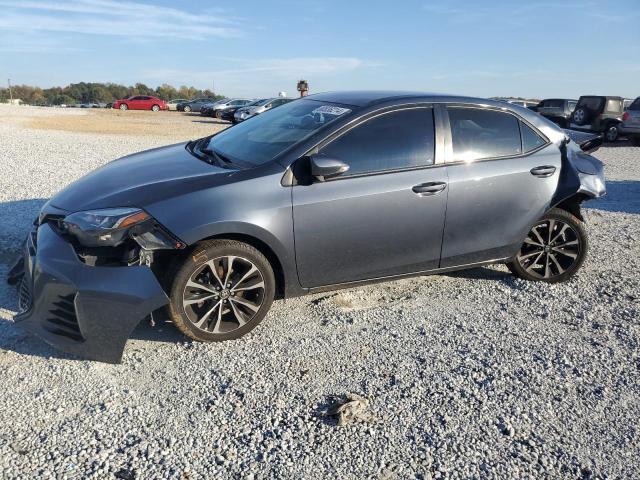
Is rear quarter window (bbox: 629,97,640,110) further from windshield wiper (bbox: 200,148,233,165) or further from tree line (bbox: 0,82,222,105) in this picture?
tree line (bbox: 0,82,222,105)

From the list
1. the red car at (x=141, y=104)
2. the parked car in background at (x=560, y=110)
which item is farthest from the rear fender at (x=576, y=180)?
the red car at (x=141, y=104)

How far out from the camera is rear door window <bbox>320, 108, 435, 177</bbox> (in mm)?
3980

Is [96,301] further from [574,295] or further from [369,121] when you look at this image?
[574,295]

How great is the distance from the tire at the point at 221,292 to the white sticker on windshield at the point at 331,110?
4.35 ft

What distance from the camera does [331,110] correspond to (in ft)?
14.2

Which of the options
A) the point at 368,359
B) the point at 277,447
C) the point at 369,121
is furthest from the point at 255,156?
the point at 277,447

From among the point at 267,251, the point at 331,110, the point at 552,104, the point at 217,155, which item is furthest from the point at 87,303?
the point at 552,104

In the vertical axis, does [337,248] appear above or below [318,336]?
above

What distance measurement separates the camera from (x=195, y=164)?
13.5 ft

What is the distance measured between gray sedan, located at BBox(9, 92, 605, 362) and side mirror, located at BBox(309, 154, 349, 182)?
0.01 m

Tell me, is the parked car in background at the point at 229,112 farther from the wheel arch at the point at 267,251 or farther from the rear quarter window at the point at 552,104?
the wheel arch at the point at 267,251

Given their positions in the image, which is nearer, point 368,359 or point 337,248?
point 368,359

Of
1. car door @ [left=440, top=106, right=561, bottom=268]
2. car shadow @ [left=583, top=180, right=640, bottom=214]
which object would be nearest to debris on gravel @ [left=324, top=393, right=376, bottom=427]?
car door @ [left=440, top=106, right=561, bottom=268]

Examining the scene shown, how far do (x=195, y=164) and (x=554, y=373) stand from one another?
2910 mm
